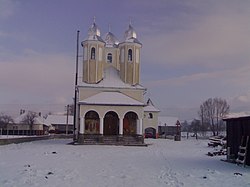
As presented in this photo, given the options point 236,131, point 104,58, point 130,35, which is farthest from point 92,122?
point 236,131

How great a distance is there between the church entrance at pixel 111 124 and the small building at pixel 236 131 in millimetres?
23111

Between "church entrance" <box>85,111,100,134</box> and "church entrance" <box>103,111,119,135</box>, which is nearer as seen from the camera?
"church entrance" <box>85,111,100,134</box>

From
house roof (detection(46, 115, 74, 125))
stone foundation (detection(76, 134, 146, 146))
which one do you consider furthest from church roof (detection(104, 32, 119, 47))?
house roof (detection(46, 115, 74, 125))

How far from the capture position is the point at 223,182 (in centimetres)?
1183

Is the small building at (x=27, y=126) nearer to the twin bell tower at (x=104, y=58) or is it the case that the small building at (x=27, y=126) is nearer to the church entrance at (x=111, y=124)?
the twin bell tower at (x=104, y=58)

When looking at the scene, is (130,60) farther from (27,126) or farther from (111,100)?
(27,126)

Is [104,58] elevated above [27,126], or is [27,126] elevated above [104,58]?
[104,58]

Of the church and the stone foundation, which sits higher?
the church

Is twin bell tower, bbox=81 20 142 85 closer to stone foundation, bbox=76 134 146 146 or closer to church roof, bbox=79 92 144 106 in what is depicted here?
church roof, bbox=79 92 144 106

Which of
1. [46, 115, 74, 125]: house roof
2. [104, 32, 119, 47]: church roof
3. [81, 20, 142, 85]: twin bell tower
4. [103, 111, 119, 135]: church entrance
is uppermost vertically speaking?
[104, 32, 119, 47]: church roof

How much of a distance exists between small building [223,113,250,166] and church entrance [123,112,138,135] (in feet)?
72.5

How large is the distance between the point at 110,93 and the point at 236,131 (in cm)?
2395

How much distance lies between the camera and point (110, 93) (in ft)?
135

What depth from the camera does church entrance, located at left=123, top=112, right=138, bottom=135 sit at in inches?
1623
